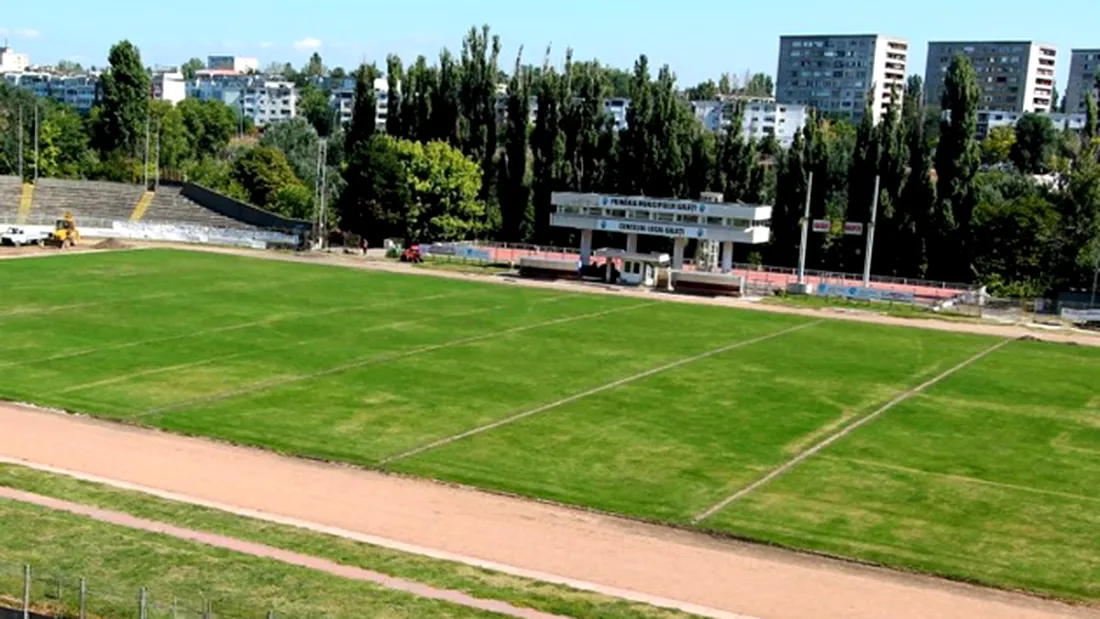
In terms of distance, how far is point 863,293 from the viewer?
77438 mm

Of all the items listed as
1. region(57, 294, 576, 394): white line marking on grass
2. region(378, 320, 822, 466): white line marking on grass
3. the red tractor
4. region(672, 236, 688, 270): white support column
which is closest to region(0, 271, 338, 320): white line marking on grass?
region(57, 294, 576, 394): white line marking on grass

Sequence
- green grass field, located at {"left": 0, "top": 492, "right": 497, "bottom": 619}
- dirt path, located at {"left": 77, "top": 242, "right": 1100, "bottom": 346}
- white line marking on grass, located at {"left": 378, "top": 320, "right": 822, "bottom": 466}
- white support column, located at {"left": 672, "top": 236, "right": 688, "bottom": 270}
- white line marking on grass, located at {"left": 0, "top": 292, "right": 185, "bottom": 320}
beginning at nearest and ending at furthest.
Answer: green grass field, located at {"left": 0, "top": 492, "right": 497, "bottom": 619} < white line marking on grass, located at {"left": 378, "top": 320, "right": 822, "bottom": 466} < white line marking on grass, located at {"left": 0, "top": 292, "right": 185, "bottom": 320} < dirt path, located at {"left": 77, "top": 242, "right": 1100, "bottom": 346} < white support column, located at {"left": 672, "top": 236, "right": 688, "bottom": 270}

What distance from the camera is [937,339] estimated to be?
61875 mm

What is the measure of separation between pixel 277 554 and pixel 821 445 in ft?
61.0

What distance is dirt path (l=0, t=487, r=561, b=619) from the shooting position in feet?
73.1

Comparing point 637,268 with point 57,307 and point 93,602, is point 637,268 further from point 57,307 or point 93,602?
point 93,602

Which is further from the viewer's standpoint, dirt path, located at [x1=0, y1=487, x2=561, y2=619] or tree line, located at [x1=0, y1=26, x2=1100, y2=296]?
tree line, located at [x1=0, y1=26, x2=1100, y2=296]

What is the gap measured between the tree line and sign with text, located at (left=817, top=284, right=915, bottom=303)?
693cm

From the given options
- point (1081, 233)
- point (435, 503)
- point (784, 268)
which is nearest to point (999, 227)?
point (1081, 233)

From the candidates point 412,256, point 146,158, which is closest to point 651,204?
point 412,256

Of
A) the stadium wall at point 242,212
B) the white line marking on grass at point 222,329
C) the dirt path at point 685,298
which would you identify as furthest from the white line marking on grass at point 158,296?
the stadium wall at point 242,212

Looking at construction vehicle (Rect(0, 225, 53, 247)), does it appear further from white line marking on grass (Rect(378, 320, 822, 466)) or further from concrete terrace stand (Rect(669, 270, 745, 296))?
white line marking on grass (Rect(378, 320, 822, 466))

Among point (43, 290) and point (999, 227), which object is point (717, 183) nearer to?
point (999, 227)

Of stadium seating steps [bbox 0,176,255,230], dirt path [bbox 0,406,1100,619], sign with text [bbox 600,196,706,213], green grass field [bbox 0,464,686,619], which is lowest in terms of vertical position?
dirt path [bbox 0,406,1100,619]
